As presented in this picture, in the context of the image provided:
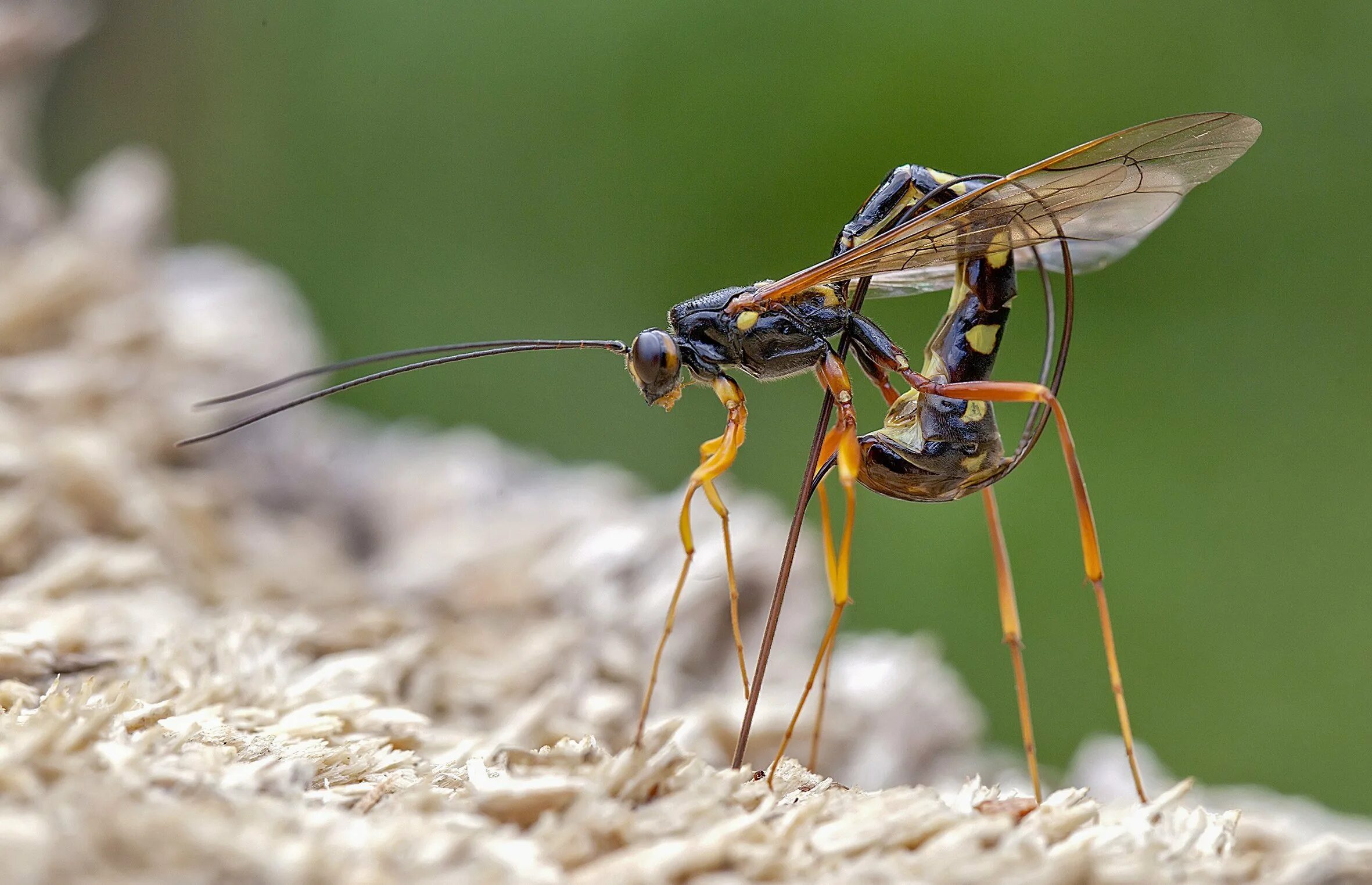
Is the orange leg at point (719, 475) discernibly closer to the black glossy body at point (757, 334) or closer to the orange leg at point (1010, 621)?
the black glossy body at point (757, 334)

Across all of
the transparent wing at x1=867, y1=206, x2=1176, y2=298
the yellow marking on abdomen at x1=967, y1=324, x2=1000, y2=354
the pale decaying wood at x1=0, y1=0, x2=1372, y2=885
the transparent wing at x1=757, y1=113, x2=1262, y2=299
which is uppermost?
the transparent wing at x1=757, y1=113, x2=1262, y2=299

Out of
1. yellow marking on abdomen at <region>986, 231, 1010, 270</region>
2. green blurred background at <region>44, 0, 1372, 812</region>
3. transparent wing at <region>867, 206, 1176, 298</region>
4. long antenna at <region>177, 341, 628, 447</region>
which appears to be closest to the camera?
long antenna at <region>177, 341, 628, 447</region>

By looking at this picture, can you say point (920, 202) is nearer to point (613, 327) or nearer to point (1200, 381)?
point (1200, 381)

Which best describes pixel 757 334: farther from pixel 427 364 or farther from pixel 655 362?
pixel 427 364

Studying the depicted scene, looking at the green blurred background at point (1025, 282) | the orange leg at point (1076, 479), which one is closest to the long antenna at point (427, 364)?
the orange leg at point (1076, 479)

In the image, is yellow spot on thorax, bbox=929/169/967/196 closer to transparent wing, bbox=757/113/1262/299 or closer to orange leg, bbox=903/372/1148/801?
transparent wing, bbox=757/113/1262/299

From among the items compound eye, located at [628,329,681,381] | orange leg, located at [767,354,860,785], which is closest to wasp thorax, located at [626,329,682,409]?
compound eye, located at [628,329,681,381]
